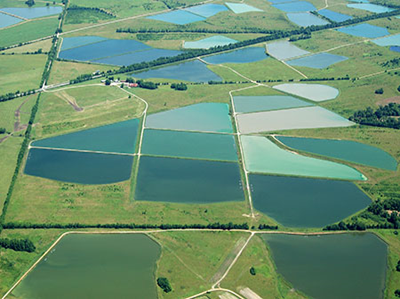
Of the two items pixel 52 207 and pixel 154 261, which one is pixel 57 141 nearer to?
pixel 52 207

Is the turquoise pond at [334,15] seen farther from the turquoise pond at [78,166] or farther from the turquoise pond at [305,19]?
the turquoise pond at [78,166]

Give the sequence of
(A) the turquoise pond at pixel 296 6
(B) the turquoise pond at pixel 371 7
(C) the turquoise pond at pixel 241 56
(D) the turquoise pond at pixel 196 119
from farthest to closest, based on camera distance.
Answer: (A) the turquoise pond at pixel 296 6 → (B) the turquoise pond at pixel 371 7 → (C) the turquoise pond at pixel 241 56 → (D) the turquoise pond at pixel 196 119

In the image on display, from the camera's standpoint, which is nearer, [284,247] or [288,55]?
[284,247]

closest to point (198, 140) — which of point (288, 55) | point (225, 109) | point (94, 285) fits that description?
point (225, 109)

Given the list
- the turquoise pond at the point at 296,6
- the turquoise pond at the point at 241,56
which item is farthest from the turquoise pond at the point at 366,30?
the turquoise pond at the point at 241,56

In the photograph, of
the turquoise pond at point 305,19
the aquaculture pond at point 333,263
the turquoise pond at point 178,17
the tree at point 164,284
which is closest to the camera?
the tree at point 164,284

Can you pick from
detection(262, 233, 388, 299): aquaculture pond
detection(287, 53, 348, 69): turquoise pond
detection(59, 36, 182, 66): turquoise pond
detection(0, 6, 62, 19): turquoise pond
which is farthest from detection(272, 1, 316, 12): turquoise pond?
detection(262, 233, 388, 299): aquaculture pond

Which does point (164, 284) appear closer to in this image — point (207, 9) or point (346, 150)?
point (346, 150)
